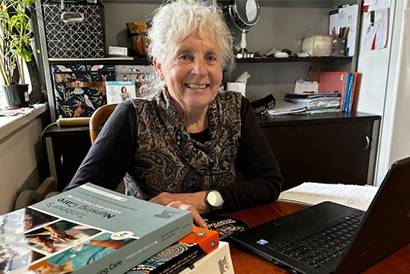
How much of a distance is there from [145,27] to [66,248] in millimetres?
1889

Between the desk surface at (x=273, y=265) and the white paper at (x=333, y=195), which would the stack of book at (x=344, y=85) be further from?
the desk surface at (x=273, y=265)

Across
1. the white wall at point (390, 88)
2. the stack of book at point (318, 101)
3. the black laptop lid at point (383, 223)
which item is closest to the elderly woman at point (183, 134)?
the black laptop lid at point (383, 223)

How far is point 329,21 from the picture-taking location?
106 inches

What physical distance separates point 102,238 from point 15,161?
1.29 m

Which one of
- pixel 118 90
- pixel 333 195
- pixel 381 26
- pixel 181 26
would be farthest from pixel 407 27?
pixel 118 90

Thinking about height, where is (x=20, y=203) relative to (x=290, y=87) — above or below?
below

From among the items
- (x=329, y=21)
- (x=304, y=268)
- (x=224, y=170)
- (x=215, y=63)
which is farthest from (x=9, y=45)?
(x=329, y=21)

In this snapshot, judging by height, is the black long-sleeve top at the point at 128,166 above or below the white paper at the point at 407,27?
below

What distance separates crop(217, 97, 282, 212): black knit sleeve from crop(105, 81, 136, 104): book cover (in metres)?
0.93

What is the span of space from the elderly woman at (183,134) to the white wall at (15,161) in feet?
1.73

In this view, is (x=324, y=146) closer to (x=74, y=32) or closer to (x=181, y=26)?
(x=181, y=26)

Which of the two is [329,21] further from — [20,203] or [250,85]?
[20,203]

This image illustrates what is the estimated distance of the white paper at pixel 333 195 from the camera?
1017mm

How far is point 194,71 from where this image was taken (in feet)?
3.67
